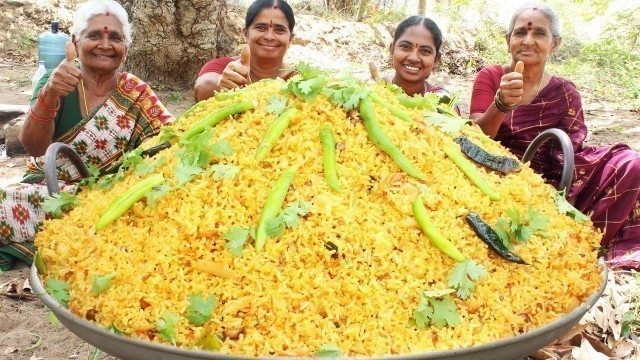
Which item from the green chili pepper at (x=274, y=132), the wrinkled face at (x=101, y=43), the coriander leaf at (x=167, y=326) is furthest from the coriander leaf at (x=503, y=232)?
the wrinkled face at (x=101, y=43)

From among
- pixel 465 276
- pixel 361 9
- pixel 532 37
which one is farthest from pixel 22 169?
pixel 361 9

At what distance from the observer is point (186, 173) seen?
1.72 metres

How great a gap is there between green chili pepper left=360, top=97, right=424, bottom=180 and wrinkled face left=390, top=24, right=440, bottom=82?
1.97m

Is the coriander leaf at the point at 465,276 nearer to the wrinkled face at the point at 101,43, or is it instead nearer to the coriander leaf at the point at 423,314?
the coriander leaf at the point at 423,314

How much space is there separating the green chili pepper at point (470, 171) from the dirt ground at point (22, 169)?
171 centimetres

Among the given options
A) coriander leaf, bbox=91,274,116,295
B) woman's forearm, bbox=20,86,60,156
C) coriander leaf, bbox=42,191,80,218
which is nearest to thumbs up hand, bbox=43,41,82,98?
woman's forearm, bbox=20,86,60,156

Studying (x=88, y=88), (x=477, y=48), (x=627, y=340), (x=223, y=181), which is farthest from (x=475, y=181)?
(x=477, y=48)

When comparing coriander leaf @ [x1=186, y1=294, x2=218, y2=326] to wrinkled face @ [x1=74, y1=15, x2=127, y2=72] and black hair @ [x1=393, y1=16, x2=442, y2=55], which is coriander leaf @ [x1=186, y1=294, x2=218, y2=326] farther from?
black hair @ [x1=393, y1=16, x2=442, y2=55]

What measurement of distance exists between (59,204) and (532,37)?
10.5 ft

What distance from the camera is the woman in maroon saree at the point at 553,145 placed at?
3.58 metres

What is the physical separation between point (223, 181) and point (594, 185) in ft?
9.90

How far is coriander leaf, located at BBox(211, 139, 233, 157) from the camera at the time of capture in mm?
1742

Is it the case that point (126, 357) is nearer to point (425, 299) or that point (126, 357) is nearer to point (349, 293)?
point (349, 293)

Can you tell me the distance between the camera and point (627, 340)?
2670 millimetres
